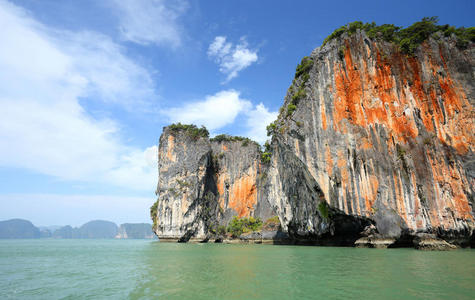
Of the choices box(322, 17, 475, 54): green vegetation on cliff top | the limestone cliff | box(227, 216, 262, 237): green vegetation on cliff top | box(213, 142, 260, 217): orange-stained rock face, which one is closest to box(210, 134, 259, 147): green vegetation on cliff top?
box(213, 142, 260, 217): orange-stained rock face

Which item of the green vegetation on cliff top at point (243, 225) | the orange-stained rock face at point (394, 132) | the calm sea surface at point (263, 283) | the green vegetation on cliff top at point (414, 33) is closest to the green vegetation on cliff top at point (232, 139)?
the green vegetation on cliff top at point (243, 225)

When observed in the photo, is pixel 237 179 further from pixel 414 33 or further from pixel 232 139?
pixel 414 33

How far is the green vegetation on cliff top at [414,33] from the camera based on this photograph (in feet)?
88.3

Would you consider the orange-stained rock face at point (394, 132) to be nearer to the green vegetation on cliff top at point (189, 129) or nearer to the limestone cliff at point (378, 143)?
the limestone cliff at point (378, 143)

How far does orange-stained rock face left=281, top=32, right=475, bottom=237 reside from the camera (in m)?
22.8

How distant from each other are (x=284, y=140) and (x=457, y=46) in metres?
19.1

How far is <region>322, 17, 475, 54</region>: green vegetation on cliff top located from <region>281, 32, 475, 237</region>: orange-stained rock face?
791mm

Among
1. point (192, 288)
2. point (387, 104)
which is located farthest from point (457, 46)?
point (192, 288)

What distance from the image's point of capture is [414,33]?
27.5 meters

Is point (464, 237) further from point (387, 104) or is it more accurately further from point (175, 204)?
point (175, 204)

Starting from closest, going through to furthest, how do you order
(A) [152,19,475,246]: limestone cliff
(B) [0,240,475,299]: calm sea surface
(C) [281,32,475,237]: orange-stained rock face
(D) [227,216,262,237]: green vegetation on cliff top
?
(B) [0,240,475,299]: calm sea surface
(A) [152,19,475,246]: limestone cliff
(C) [281,32,475,237]: orange-stained rock face
(D) [227,216,262,237]: green vegetation on cliff top

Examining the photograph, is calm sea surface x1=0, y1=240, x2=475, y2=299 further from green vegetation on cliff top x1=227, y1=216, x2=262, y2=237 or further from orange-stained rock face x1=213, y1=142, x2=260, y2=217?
orange-stained rock face x1=213, y1=142, x2=260, y2=217

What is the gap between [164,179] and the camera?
51.1 m

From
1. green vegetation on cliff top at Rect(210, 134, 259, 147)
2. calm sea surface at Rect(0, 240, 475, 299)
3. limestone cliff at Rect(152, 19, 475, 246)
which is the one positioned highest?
green vegetation on cliff top at Rect(210, 134, 259, 147)
